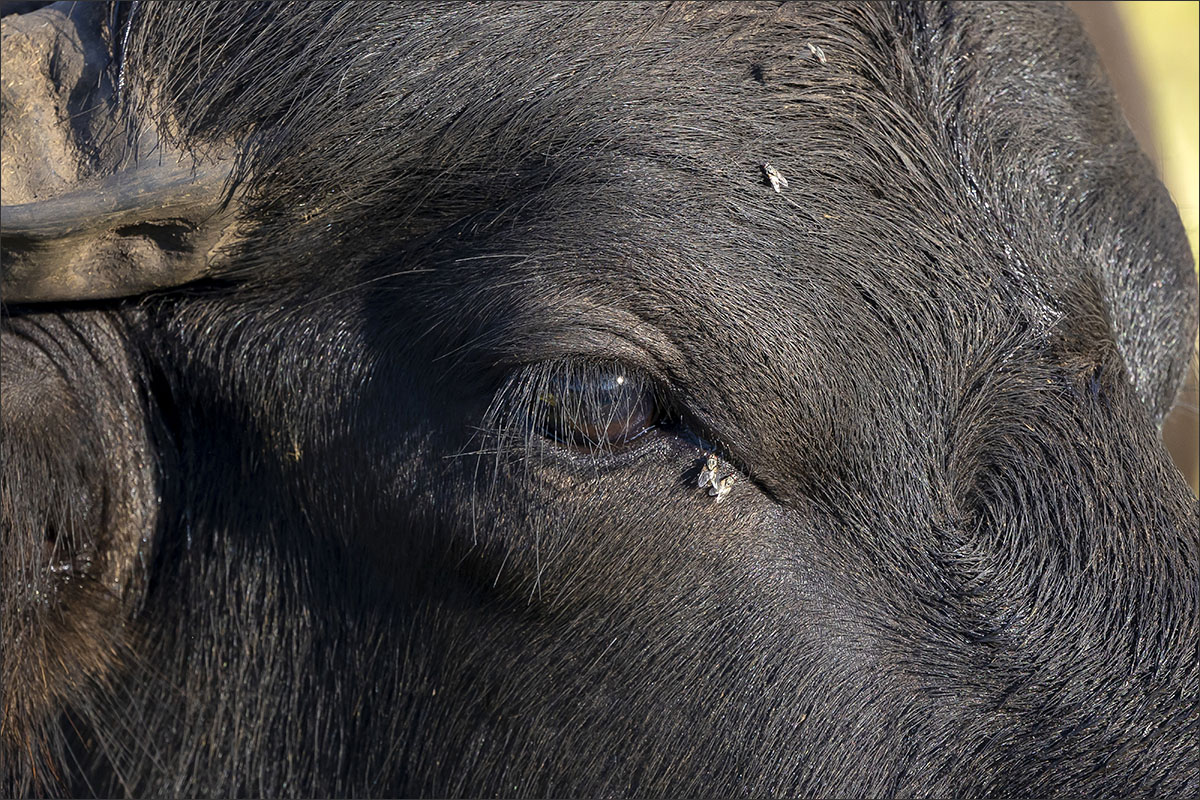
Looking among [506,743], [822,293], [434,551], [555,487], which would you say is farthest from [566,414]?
[506,743]

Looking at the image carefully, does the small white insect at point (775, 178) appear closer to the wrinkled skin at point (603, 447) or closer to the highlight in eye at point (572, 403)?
the wrinkled skin at point (603, 447)

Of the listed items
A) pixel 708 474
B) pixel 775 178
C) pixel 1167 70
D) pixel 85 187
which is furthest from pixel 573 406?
pixel 1167 70

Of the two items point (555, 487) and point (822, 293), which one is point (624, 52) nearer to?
point (822, 293)

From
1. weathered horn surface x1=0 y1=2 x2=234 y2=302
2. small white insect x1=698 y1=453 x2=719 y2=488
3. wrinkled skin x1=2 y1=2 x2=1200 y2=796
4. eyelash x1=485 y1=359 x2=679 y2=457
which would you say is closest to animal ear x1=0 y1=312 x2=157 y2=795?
wrinkled skin x1=2 y1=2 x2=1200 y2=796

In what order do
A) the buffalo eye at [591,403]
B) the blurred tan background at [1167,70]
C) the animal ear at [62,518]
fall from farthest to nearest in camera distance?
the blurred tan background at [1167,70] → the animal ear at [62,518] → the buffalo eye at [591,403]

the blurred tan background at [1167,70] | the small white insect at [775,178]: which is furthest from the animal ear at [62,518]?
the blurred tan background at [1167,70]

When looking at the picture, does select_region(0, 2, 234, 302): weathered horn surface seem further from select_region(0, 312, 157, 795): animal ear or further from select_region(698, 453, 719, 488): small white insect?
select_region(698, 453, 719, 488): small white insect

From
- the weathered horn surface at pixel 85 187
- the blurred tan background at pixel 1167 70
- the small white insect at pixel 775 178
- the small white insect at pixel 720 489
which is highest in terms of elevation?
the weathered horn surface at pixel 85 187
